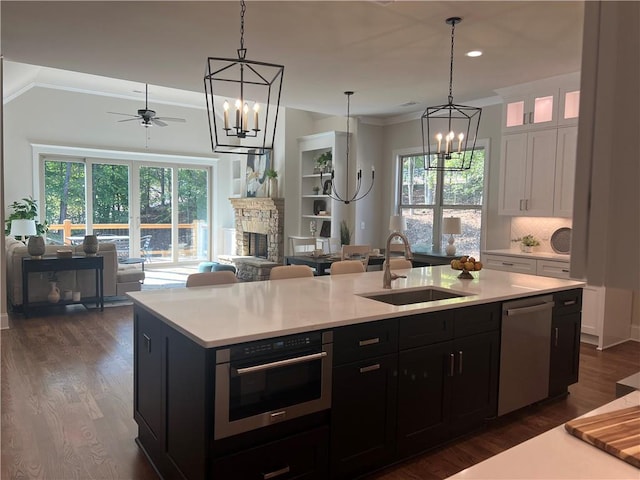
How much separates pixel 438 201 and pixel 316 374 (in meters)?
5.67

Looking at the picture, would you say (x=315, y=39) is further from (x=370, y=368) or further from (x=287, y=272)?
(x=370, y=368)

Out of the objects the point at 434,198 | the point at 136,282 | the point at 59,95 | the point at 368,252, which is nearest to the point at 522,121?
the point at 434,198

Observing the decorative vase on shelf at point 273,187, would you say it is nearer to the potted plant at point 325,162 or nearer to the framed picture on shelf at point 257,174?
the framed picture on shelf at point 257,174

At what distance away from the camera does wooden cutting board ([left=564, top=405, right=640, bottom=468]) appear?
107 cm

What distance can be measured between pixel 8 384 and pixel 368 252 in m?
4.11

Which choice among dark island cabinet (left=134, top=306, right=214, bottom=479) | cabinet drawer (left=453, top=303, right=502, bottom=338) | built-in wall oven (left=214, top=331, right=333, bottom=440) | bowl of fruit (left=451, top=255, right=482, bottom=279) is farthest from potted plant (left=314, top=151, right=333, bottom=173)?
built-in wall oven (left=214, top=331, right=333, bottom=440)

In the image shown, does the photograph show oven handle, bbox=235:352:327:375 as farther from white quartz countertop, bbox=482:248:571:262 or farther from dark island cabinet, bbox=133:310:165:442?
white quartz countertop, bbox=482:248:571:262

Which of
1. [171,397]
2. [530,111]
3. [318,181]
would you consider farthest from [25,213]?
[530,111]

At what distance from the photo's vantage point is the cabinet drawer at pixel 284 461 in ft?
6.56

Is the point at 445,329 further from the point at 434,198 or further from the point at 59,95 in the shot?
the point at 59,95

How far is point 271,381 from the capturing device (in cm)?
210

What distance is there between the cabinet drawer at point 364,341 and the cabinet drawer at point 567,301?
1.64 m

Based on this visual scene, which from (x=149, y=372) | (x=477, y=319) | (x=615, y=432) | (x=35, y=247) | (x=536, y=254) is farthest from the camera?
(x=35, y=247)

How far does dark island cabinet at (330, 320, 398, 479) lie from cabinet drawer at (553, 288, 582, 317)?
5.39ft
